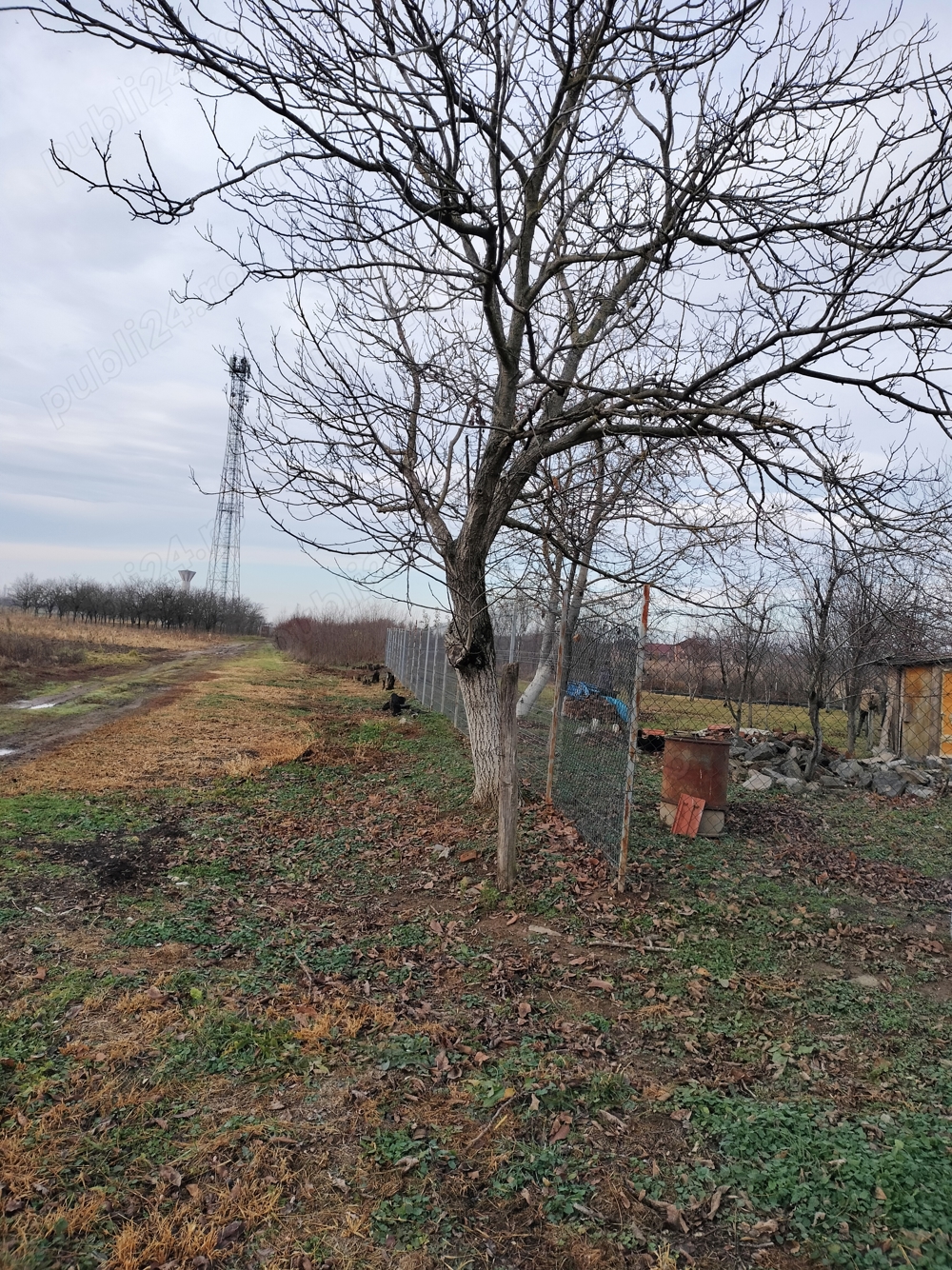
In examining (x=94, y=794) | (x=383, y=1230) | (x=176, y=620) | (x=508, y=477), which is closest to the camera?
(x=383, y=1230)

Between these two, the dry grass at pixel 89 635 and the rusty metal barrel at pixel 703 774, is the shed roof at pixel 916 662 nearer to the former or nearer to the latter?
the rusty metal barrel at pixel 703 774

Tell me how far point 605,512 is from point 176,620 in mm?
70041

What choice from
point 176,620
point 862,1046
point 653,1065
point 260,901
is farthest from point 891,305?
point 176,620

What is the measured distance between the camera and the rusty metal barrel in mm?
7457

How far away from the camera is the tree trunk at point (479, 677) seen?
7551 millimetres

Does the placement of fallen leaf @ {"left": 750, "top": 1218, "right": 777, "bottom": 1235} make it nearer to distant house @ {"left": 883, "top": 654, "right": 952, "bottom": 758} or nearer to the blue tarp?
the blue tarp

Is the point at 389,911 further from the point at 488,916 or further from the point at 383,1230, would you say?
the point at 383,1230

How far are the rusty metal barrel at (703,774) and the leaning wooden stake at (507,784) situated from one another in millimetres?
2375

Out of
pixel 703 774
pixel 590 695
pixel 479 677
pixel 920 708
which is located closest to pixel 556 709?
pixel 590 695

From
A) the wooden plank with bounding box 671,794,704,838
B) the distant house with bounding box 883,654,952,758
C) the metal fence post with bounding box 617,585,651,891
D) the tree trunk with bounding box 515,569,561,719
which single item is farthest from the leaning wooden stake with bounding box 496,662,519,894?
the distant house with bounding box 883,654,952,758

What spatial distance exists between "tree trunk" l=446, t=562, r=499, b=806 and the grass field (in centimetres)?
65

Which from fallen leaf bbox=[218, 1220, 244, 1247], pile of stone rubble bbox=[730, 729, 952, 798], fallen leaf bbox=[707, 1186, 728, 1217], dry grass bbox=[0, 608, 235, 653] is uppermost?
dry grass bbox=[0, 608, 235, 653]

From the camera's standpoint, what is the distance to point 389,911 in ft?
18.6

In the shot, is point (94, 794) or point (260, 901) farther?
point (94, 794)
